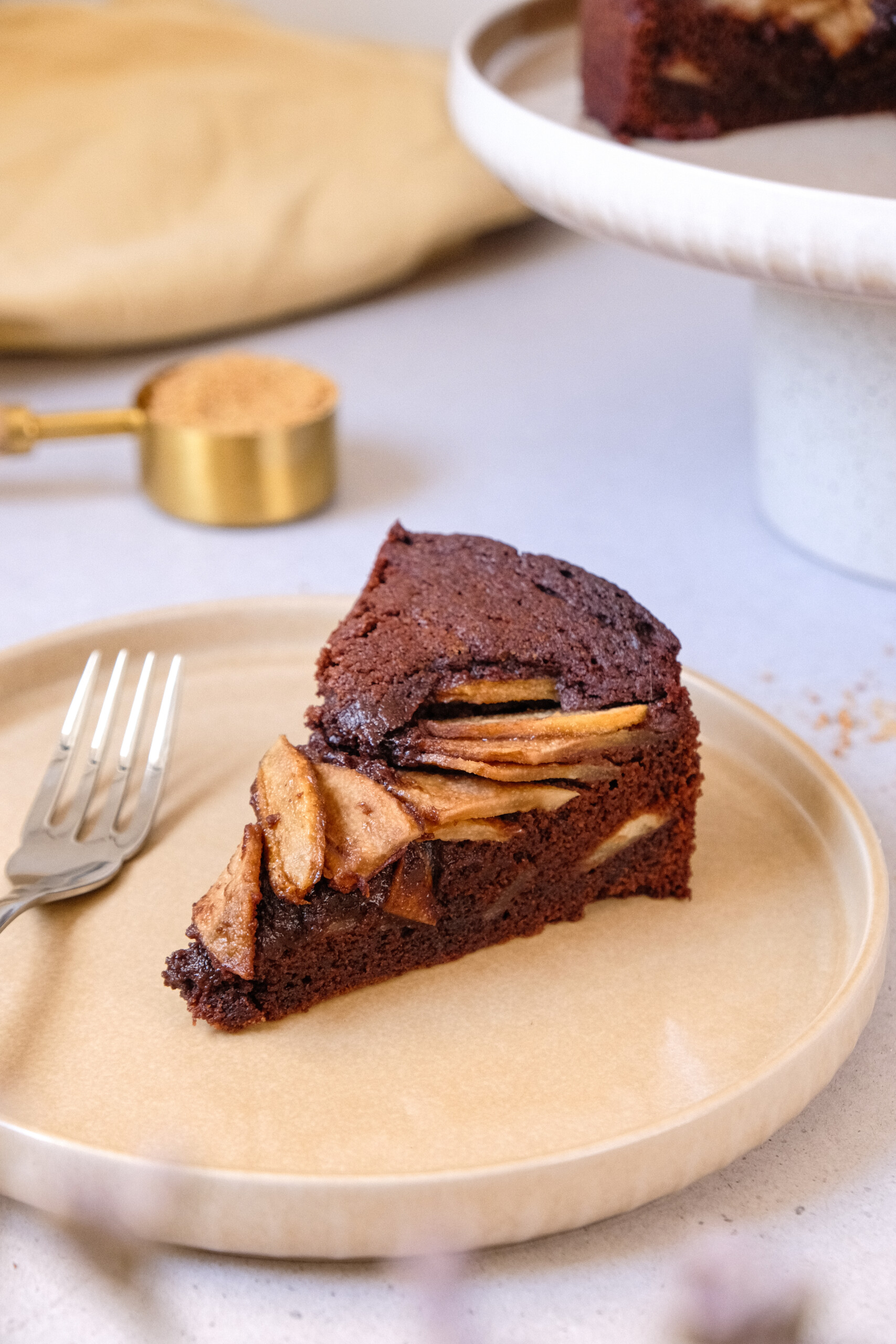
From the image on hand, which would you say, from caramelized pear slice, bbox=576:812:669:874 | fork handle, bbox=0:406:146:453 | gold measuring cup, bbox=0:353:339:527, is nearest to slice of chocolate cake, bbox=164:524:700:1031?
caramelized pear slice, bbox=576:812:669:874

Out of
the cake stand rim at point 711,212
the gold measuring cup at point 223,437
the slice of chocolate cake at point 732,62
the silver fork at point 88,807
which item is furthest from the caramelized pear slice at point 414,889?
the slice of chocolate cake at point 732,62

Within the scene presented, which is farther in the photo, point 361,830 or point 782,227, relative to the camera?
point 782,227

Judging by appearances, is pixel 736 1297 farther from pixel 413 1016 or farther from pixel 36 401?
pixel 36 401

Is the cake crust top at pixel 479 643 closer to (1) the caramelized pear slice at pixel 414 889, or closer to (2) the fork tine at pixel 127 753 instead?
(1) the caramelized pear slice at pixel 414 889

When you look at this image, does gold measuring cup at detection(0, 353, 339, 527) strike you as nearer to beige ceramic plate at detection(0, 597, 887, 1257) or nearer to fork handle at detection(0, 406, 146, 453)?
fork handle at detection(0, 406, 146, 453)

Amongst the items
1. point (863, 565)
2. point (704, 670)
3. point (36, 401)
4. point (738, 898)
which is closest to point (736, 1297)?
point (738, 898)

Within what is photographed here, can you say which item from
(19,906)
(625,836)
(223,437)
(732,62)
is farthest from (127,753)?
(732,62)

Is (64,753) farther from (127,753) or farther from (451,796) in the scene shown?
(451,796)
